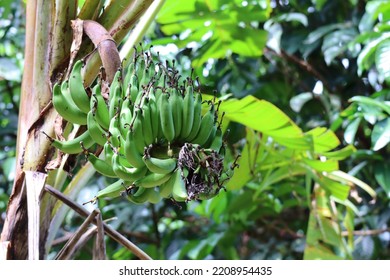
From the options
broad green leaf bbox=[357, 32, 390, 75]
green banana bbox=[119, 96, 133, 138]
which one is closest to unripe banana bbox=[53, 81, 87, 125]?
green banana bbox=[119, 96, 133, 138]

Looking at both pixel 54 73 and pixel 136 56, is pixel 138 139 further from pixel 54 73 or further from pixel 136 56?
pixel 54 73

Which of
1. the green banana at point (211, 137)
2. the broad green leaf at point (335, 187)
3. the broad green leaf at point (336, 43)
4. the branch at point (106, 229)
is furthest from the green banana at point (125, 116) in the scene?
the broad green leaf at point (336, 43)

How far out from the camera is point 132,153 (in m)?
0.61

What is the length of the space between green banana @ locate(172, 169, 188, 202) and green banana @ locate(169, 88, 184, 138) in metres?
0.05

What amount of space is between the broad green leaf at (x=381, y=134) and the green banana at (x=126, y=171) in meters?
0.70

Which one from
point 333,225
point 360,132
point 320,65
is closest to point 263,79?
point 320,65

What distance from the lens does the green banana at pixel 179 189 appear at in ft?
1.95

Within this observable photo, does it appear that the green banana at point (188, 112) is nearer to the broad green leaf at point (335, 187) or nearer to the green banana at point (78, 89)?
the green banana at point (78, 89)

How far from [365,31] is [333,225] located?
0.49m

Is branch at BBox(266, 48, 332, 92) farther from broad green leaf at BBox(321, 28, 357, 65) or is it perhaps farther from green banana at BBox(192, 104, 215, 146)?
green banana at BBox(192, 104, 215, 146)

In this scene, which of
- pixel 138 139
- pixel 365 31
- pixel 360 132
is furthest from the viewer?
pixel 360 132

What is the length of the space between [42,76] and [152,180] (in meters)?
0.29

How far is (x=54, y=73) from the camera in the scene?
0.81 m

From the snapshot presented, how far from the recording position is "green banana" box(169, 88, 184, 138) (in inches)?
25.2
